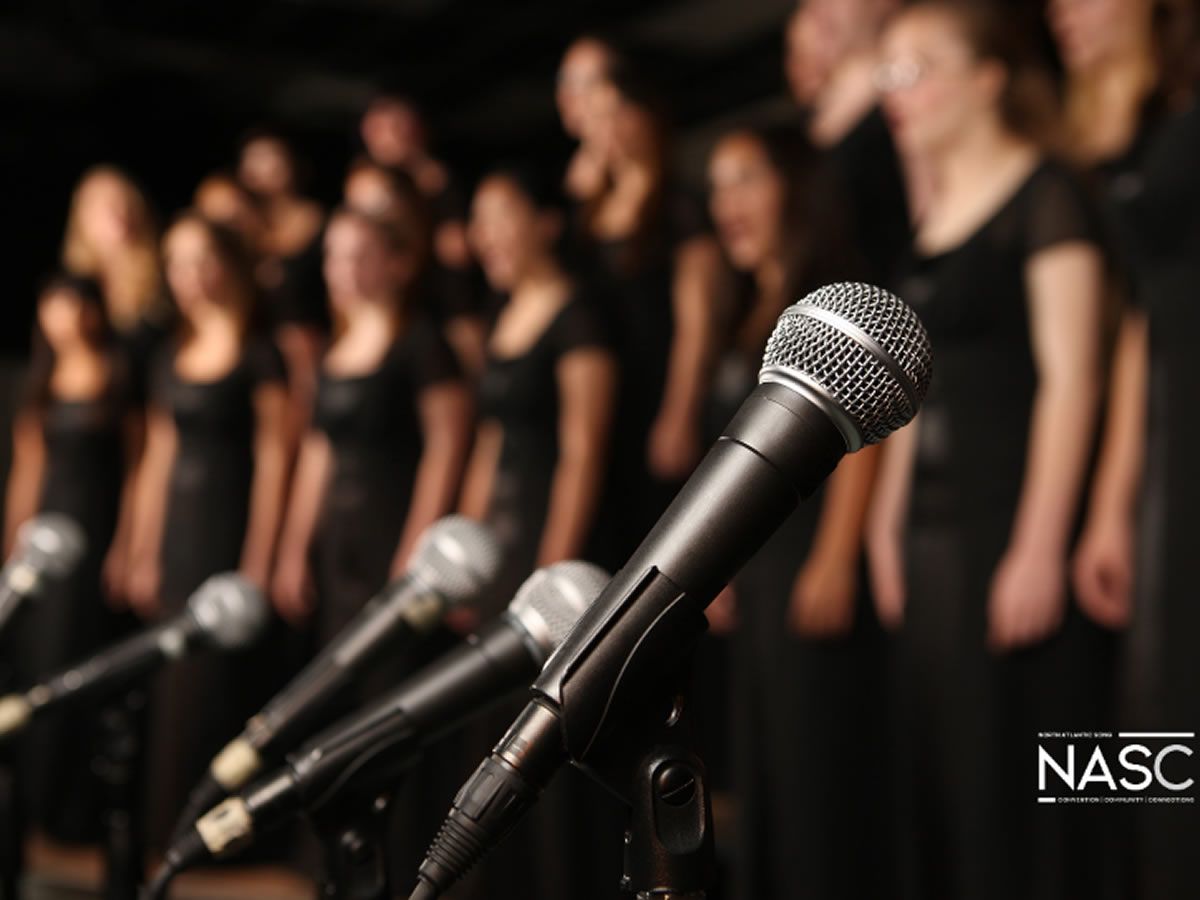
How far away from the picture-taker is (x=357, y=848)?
3.46 feet

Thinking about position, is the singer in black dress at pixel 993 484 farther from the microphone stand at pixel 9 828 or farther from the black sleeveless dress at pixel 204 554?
the black sleeveless dress at pixel 204 554

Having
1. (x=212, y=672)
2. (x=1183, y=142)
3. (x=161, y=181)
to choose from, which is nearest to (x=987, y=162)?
(x=1183, y=142)

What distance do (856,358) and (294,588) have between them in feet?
9.39

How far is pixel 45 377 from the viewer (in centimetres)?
407

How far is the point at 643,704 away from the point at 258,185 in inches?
147

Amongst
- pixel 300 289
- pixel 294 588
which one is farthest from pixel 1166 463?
pixel 300 289

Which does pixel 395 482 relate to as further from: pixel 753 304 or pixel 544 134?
pixel 544 134

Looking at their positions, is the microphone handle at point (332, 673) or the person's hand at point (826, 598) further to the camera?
the person's hand at point (826, 598)

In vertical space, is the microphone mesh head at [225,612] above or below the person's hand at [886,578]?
below

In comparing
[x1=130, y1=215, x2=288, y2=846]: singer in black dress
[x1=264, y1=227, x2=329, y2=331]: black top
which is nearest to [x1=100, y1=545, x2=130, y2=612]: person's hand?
[x1=130, y1=215, x2=288, y2=846]: singer in black dress

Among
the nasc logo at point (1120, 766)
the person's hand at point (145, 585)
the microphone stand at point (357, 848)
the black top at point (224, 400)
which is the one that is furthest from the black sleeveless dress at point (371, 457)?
the microphone stand at point (357, 848)

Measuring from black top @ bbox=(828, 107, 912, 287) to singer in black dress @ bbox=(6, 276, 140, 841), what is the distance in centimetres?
219

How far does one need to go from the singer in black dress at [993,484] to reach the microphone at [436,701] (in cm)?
113

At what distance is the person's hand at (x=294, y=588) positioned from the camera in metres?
3.50
